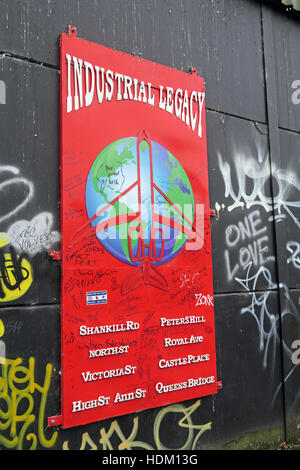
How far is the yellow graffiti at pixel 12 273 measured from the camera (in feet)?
9.73

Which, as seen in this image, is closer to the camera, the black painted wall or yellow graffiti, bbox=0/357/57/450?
yellow graffiti, bbox=0/357/57/450

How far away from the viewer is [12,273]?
3002 millimetres

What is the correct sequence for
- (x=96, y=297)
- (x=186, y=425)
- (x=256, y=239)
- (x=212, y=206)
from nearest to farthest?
(x=96, y=297) < (x=186, y=425) < (x=212, y=206) < (x=256, y=239)

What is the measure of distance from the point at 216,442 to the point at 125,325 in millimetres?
1342

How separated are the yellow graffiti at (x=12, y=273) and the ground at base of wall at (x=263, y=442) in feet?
7.21

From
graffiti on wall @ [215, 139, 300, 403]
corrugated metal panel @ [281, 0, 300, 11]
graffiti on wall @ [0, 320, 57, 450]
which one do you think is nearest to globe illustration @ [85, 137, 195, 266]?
graffiti on wall @ [215, 139, 300, 403]

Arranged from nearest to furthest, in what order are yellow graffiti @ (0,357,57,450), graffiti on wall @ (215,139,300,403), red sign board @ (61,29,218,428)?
1. yellow graffiti @ (0,357,57,450)
2. red sign board @ (61,29,218,428)
3. graffiti on wall @ (215,139,300,403)

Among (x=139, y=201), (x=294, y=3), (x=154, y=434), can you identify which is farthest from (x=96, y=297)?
(x=294, y=3)

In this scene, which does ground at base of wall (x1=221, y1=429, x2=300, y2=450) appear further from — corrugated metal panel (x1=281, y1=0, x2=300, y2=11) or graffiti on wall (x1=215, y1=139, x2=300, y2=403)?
corrugated metal panel (x1=281, y1=0, x2=300, y2=11)

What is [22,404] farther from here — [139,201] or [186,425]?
[139,201]

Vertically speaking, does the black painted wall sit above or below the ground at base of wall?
above

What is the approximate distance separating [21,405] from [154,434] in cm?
110

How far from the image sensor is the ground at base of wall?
4.05m

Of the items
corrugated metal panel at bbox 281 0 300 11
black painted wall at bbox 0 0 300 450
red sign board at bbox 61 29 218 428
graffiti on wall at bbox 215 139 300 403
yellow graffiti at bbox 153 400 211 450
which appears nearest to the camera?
black painted wall at bbox 0 0 300 450
